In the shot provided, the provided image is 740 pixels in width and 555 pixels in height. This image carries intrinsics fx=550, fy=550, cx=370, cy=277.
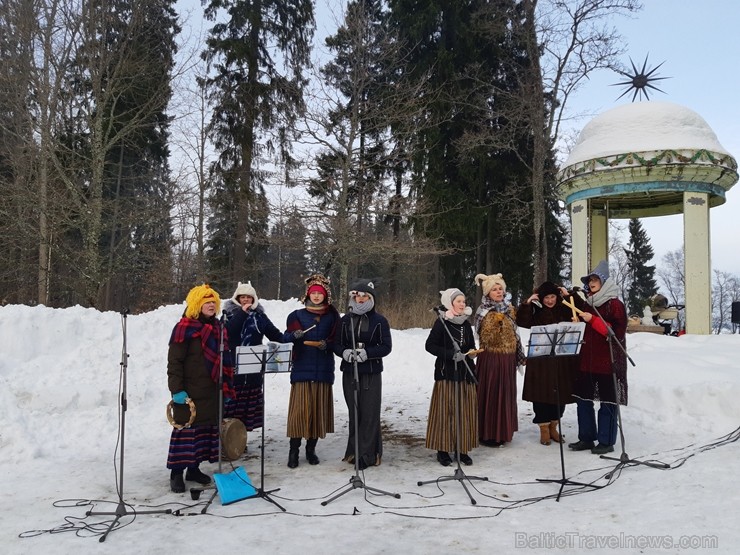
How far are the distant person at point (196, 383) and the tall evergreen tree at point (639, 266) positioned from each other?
44.2 m

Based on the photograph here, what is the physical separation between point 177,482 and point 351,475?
165 cm

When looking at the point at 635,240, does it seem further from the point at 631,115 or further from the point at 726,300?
the point at 631,115

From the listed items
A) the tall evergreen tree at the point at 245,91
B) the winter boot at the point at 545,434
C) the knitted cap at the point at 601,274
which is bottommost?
the winter boot at the point at 545,434

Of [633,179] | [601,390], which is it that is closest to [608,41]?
[633,179]

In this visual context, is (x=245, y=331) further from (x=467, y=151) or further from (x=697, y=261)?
(x=467, y=151)

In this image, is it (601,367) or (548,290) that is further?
(548,290)

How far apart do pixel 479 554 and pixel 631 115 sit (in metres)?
11.1

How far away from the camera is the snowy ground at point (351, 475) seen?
3795 mm

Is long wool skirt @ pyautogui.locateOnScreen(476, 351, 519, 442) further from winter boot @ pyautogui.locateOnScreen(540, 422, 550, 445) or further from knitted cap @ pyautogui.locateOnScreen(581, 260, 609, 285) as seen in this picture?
knitted cap @ pyautogui.locateOnScreen(581, 260, 609, 285)

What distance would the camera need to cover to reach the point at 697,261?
35.9 feet

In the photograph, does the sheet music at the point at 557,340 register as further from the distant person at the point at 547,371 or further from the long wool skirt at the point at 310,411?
the long wool skirt at the point at 310,411

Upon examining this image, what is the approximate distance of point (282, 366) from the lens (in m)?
5.32

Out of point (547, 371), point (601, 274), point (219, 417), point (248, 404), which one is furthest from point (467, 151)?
point (219, 417)

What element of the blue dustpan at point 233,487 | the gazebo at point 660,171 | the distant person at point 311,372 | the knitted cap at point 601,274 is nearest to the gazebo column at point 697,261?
the gazebo at point 660,171
